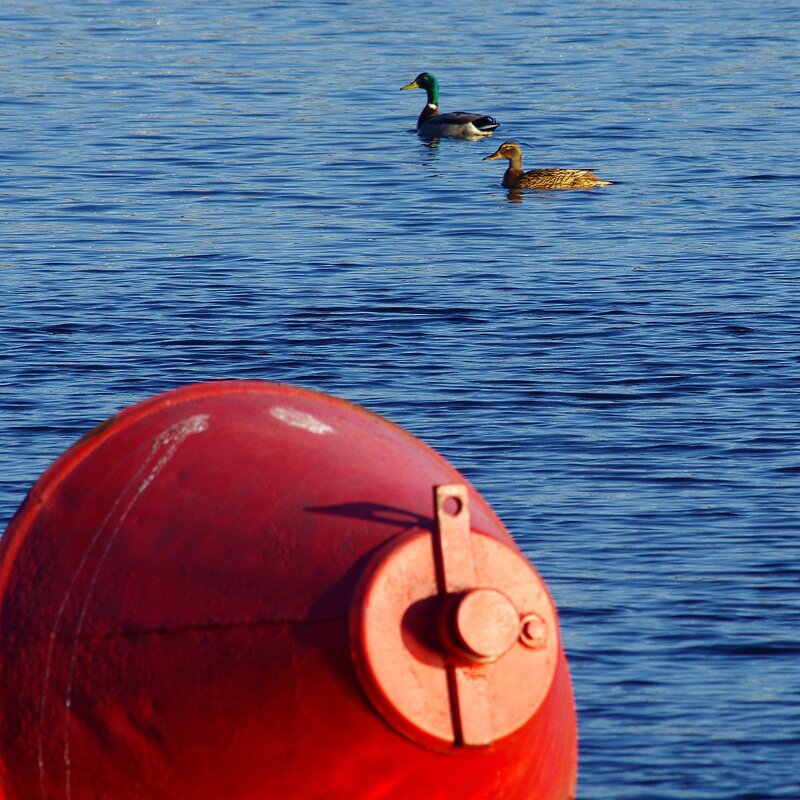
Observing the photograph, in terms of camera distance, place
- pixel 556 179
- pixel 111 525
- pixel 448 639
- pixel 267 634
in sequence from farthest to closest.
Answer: pixel 556 179
pixel 111 525
pixel 267 634
pixel 448 639

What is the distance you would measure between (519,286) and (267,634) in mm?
12005

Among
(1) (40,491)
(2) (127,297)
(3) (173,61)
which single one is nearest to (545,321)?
(2) (127,297)

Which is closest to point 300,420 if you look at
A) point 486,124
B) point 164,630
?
point 164,630

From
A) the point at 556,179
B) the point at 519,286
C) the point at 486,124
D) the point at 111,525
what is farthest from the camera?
the point at 486,124

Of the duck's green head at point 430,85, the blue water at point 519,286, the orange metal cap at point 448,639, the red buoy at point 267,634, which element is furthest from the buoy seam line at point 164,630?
the duck's green head at point 430,85

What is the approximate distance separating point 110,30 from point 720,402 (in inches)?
897

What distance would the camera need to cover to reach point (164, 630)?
4891 mm

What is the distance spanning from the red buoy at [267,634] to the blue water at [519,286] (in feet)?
8.35

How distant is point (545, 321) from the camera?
1520 centimetres

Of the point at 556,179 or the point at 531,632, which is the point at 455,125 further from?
the point at 531,632

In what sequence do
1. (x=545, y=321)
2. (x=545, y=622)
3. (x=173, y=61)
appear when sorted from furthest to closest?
(x=173, y=61), (x=545, y=321), (x=545, y=622)

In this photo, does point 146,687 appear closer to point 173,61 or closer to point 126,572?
point 126,572

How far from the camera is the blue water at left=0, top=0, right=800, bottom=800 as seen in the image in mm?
8891

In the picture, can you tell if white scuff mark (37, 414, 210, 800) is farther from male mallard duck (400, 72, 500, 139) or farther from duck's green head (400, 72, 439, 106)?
duck's green head (400, 72, 439, 106)
